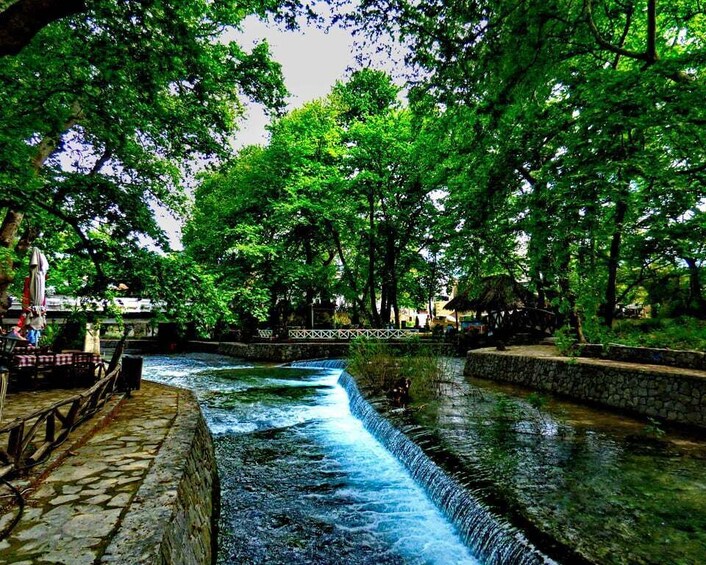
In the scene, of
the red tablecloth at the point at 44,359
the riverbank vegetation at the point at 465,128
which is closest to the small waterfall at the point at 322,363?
the riverbank vegetation at the point at 465,128

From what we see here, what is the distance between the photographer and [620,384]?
9.29 metres

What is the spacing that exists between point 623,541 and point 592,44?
634cm

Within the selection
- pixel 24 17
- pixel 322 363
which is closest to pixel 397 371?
pixel 322 363

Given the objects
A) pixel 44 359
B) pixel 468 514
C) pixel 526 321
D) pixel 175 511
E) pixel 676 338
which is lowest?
pixel 468 514

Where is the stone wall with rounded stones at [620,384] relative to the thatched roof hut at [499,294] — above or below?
below

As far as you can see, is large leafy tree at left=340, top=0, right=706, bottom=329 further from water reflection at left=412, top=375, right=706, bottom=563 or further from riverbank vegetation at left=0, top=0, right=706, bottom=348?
water reflection at left=412, top=375, right=706, bottom=563

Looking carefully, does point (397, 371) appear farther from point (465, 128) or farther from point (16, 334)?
point (16, 334)

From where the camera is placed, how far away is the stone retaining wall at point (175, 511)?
8.57 feet

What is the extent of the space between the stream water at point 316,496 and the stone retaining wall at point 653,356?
17.3 feet

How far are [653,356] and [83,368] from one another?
14.1 meters

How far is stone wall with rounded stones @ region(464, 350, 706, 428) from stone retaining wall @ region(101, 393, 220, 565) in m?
7.75

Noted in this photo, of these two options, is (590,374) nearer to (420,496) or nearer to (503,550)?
(420,496)

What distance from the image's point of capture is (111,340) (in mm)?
34250

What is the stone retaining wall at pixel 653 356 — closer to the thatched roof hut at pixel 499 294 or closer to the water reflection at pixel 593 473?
the water reflection at pixel 593 473
